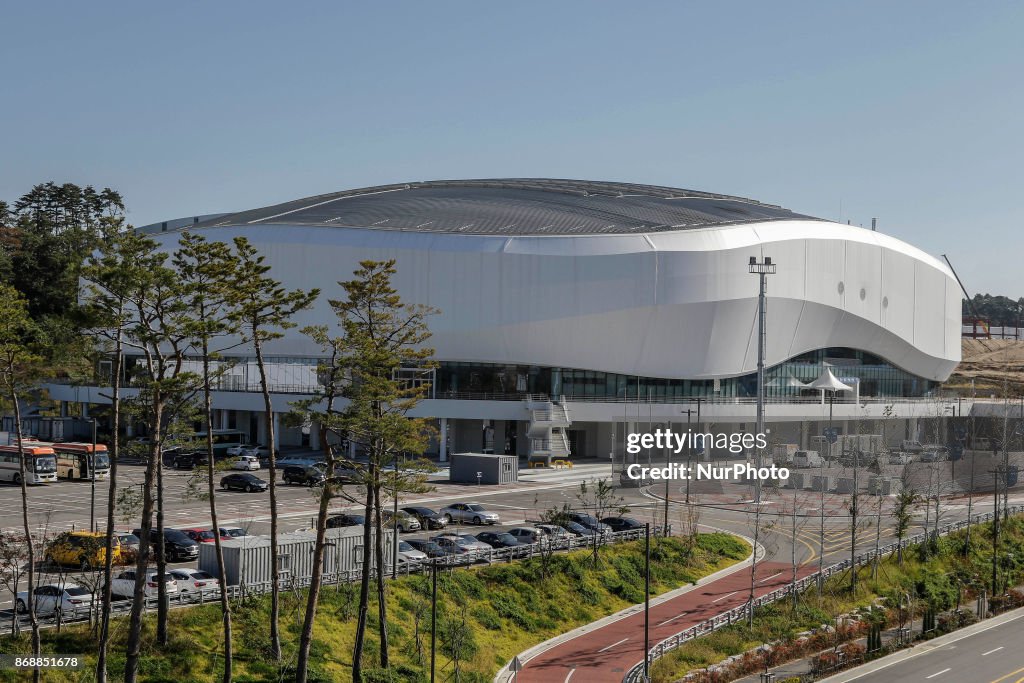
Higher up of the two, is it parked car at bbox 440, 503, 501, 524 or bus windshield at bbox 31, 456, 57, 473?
bus windshield at bbox 31, 456, 57, 473

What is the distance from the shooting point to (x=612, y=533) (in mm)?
53406

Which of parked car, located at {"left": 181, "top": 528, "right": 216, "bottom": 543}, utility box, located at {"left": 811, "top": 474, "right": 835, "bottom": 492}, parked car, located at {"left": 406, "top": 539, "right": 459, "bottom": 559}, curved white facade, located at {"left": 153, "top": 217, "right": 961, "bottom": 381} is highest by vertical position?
curved white facade, located at {"left": 153, "top": 217, "right": 961, "bottom": 381}

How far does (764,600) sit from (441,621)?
13645 mm

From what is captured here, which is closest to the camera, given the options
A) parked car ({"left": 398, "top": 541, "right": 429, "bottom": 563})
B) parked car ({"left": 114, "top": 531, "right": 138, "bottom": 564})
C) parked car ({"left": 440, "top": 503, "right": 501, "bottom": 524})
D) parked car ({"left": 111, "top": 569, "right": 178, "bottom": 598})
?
parked car ({"left": 111, "top": 569, "right": 178, "bottom": 598})

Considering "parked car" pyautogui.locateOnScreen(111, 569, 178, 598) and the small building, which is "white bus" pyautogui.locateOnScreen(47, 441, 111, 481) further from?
"parked car" pyautogui.locateOnScreen(111, 569, 178, 598)

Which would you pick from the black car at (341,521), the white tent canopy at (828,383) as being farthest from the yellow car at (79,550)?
the white tent canopy at (828,383)

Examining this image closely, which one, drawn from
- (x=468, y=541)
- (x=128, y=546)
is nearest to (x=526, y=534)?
(x=468, y=541)

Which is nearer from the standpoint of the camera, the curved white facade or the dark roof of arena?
the curved white facade

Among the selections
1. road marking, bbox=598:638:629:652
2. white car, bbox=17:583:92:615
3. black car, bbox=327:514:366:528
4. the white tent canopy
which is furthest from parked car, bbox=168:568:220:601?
the white tent canopy

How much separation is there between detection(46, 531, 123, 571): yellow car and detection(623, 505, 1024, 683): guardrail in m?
18.2

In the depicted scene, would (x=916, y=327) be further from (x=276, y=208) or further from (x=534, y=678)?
(x=534, y=678)

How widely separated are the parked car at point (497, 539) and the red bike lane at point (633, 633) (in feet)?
22.8

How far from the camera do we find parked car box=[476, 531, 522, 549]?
167ft

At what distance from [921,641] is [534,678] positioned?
54.8ft
